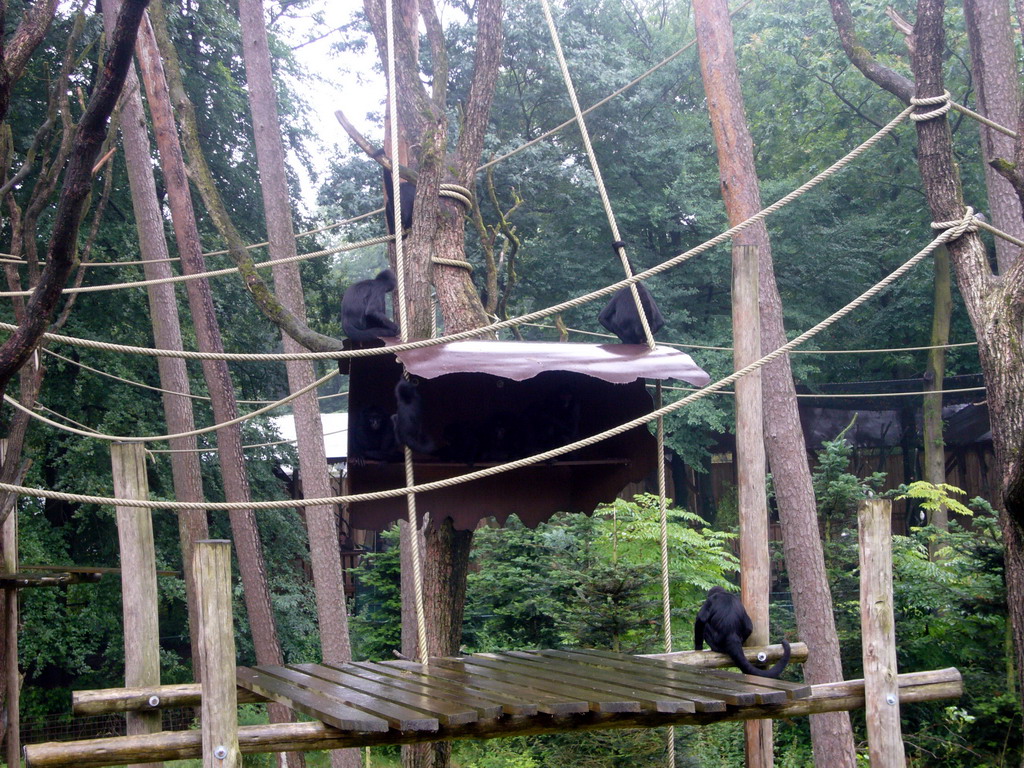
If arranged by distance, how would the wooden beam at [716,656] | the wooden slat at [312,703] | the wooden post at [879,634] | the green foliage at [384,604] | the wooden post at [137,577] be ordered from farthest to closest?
the green foliage at [384,604] → the wooden beam at [716,656] → the wooden post at [137,577] → the wooden post at [879,634] → the wooden slat at [312,703]

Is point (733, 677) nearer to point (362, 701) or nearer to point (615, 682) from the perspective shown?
point (615, 682)

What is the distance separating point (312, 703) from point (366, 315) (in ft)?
8.42

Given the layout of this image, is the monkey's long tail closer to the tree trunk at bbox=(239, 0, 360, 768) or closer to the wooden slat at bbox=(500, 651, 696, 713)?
the wooden slat at bbox=(500, 651, 696, 713)

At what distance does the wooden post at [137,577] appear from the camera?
3.88m

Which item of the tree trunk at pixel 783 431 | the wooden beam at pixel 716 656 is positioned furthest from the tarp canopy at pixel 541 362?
the tree trunk at pixel 783 431

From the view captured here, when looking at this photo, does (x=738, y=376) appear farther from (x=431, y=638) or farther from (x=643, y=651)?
(x=643, y=651)

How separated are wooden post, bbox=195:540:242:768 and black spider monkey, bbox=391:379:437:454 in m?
1.42

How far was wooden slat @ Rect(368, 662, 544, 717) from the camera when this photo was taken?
2684mm

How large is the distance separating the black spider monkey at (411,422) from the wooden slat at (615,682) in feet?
3.29

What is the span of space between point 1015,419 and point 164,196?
1221cm

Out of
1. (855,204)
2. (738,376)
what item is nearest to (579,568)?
(738,376)

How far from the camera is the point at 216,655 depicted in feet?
8.96

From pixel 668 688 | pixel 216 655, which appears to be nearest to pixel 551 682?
pixel 668 688

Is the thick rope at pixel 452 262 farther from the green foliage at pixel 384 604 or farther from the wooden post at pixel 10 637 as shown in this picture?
the green foliage at pixel 384 604
